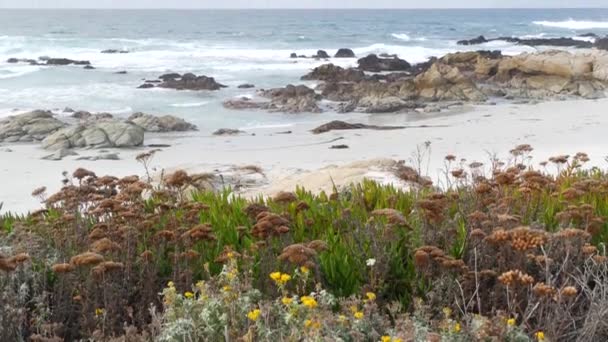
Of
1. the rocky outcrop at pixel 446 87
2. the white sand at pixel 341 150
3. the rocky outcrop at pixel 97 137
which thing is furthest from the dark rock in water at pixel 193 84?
the rocky outcrop at pixel 97 137

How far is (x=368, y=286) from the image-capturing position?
3.99m

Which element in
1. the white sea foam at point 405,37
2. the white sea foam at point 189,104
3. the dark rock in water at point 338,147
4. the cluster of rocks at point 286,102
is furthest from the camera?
the white sea foam at point 405,37

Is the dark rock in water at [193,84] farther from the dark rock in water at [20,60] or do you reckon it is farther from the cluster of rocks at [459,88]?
the dark rock in water at [20,60]

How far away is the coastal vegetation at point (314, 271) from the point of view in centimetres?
338

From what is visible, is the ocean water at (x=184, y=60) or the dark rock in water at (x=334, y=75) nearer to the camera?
the ocean water at (x=184, y=60)

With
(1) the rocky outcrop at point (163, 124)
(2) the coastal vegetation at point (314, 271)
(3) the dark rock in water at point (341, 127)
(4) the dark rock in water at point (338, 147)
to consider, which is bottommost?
(3) the dark rock in water at point (341, 127)

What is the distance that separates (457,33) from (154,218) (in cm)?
7463

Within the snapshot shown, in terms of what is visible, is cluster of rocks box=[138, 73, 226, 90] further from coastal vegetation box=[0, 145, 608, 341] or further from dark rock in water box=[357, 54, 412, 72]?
coastal vegetation box=[0, 145, 608, 341]

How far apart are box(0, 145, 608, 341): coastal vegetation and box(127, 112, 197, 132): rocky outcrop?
45.8ft

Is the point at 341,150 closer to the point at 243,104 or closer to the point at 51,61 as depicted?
the point at 243,104

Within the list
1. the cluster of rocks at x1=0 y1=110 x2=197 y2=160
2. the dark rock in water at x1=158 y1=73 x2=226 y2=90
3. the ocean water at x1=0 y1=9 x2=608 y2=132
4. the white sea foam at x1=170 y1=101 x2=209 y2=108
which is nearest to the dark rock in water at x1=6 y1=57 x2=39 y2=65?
the ocean water at x1=0 y1=9 x2=608 y2=132

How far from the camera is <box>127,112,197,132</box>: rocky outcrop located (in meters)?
19.3

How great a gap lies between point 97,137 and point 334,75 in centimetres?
1843

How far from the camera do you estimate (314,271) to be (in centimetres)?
415
